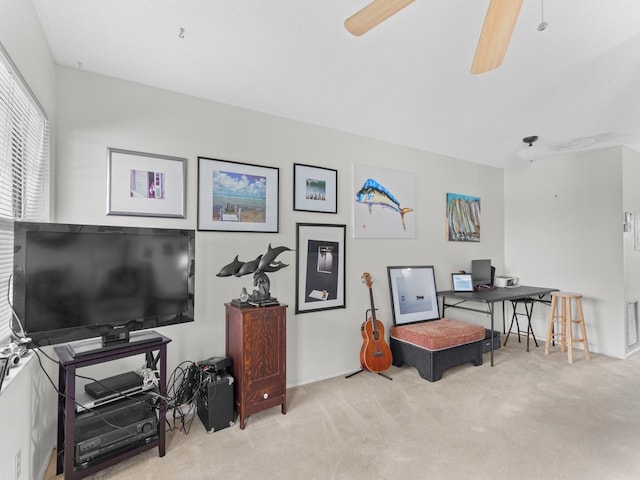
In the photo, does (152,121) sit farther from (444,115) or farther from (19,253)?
(444,115)

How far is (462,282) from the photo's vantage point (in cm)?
412

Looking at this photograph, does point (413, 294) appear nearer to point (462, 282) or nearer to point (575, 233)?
point (462, 282)

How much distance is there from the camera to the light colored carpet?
194cm

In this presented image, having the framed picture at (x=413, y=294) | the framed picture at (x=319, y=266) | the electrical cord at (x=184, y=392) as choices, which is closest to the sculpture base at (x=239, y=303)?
the electrical cord at (x=184, y=392)

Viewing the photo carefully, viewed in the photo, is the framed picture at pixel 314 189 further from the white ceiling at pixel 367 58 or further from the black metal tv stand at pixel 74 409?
the black metal tv stand at pixel 74 409

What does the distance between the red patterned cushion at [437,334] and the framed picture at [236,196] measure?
1.76 m

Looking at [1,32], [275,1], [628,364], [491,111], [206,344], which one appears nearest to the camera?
[1,32]

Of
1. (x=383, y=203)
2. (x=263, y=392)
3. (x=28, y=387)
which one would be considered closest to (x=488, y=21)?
(x=383, y=203)

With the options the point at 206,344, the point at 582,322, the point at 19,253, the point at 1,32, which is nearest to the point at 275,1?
the point at 1,32

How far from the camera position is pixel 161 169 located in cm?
246

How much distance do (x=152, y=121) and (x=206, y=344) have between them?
5.76ft

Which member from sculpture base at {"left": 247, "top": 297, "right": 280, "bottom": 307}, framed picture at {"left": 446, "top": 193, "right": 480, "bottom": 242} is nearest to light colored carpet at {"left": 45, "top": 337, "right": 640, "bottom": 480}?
sculpture base at {"left": 247, "top": 297, "right": 280, "bottom": 307}

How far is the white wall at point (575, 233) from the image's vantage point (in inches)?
153

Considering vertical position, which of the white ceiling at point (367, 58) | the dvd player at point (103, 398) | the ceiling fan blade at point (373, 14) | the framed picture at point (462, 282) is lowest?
the dvd player at point (103, 398)
